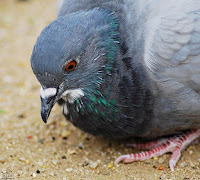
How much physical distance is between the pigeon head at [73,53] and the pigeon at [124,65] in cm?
1

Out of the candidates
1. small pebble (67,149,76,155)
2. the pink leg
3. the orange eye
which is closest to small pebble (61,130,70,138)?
small pebble (67,149,76,155)

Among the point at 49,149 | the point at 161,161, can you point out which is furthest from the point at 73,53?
the point at 161,161

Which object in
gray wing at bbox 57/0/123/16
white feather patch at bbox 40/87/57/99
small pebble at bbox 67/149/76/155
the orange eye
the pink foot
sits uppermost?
gray wing at bbox 57/0/123/16

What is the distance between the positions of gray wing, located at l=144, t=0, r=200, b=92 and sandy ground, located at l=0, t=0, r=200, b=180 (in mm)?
1497

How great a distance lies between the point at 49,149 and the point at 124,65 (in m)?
2.08

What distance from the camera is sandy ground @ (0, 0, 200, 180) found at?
516cm

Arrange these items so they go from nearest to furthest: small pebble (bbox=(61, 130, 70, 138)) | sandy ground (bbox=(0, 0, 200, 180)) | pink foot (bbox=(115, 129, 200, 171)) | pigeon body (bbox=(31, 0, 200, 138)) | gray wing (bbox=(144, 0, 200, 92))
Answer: pigeon body (bbox=(31, 0, 200, 138)) < gray wing (bbox=(144, 0, 200, 92)) < sandy ground (bbox=(0, 0, 200, 180)) < pink foot (bbox=(115, 129, 200, 171)) < small pebble (bbox=(61, 130, 70, 138))

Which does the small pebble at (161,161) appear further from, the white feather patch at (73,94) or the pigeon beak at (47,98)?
the pigeon beak at (47,98)

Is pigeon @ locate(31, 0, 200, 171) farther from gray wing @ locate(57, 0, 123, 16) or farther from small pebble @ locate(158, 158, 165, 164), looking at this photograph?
small pebble @ locate(158, 158, 165, 164)

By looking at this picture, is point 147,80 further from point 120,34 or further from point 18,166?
point 18,166

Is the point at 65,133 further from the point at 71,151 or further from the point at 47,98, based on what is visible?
the point at 47,98

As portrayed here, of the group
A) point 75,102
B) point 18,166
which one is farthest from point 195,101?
point 18,166

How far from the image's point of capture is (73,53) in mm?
4652

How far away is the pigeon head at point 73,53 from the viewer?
179 inches
